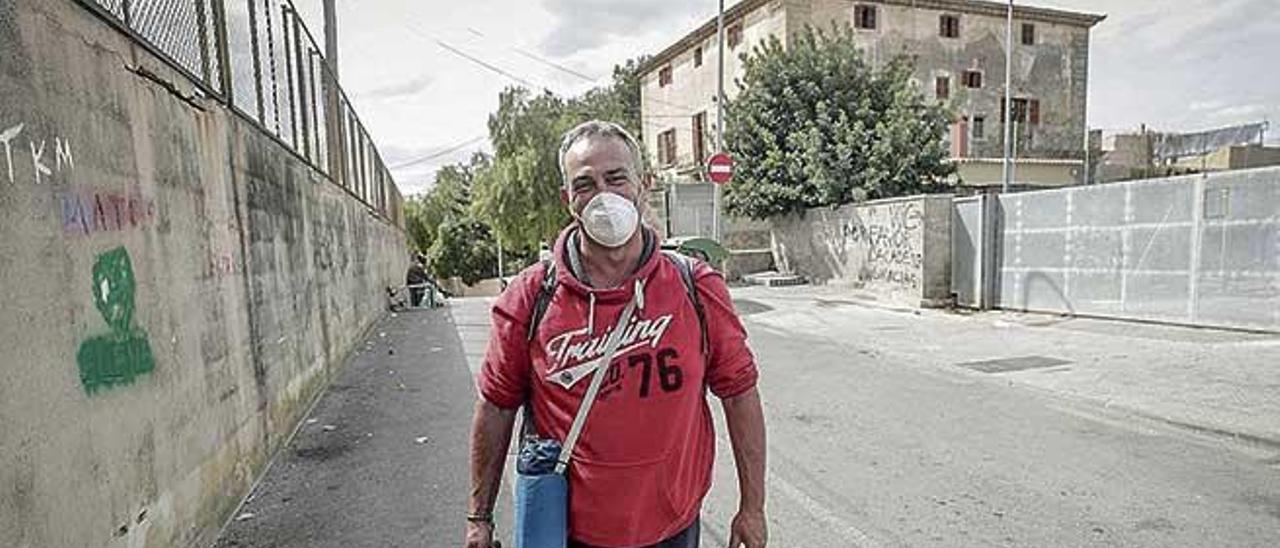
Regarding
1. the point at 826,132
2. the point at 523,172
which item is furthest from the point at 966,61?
the point at 523,172

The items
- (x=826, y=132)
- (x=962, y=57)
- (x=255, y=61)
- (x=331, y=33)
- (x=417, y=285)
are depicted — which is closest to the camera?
(x=255, y=61)

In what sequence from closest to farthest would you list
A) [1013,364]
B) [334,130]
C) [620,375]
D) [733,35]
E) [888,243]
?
[620,375]
[1013,364]
[334,130]
[888,243]
[733,35]

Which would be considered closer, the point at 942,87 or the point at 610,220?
the point at 610,220

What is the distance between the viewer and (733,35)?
94.4 ft

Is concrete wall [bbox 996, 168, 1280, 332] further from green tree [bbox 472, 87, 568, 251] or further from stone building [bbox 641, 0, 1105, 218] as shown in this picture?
green tree [bbox 472, 87, 568, 251]

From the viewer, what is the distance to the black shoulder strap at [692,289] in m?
1.92

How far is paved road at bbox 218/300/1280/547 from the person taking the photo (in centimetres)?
365

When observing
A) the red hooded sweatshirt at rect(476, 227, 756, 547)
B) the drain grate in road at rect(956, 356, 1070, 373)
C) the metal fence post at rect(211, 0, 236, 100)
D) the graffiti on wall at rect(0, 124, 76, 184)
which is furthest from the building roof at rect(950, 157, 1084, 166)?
the graffiti on wall at rect(0, 124, 76, 184)

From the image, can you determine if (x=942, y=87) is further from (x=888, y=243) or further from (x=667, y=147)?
(x=888, y=243)

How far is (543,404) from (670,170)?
1264 inches

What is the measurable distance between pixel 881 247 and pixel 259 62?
1275cm

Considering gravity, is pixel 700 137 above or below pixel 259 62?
above

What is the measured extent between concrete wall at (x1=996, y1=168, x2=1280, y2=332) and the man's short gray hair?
10.2 meters

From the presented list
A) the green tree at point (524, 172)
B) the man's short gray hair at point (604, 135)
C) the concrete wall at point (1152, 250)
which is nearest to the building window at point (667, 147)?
the green tree at point (524, 172)
